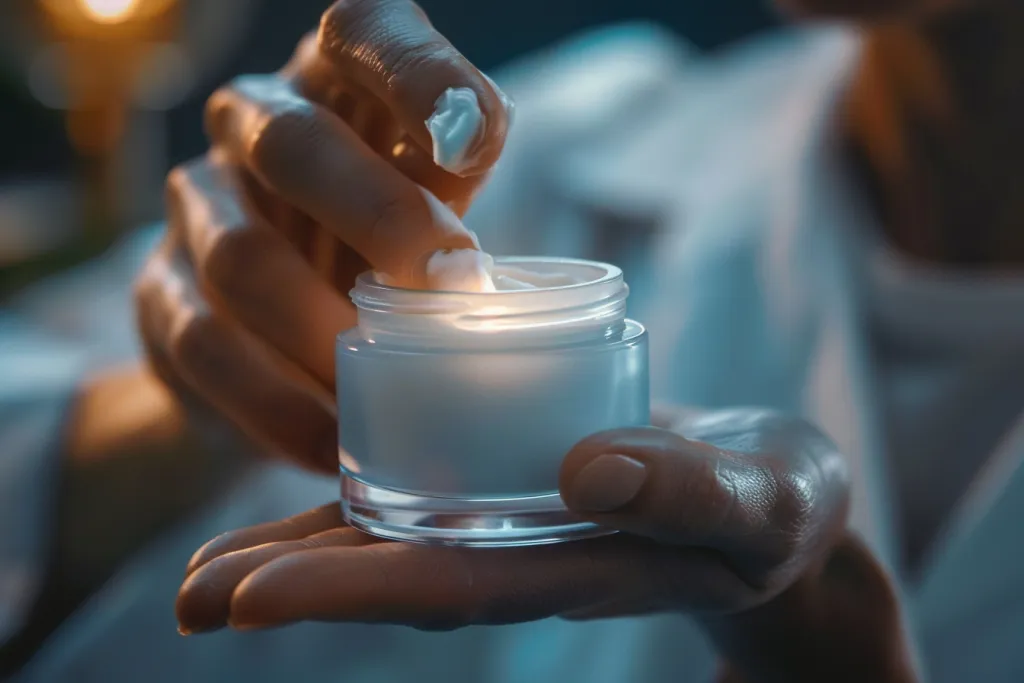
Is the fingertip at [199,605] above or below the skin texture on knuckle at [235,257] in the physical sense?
below

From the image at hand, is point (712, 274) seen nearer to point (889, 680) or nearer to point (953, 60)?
point (953, 60)

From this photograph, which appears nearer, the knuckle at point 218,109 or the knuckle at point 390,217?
the knuckle at point 390,217

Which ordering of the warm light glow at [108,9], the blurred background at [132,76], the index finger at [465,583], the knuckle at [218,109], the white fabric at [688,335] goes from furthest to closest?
the blurred background at [132,76] → the warm light glow at [108,9] → the white fabric at [688,335] → the knuckle at [218,109] → the index finger at [465,583]

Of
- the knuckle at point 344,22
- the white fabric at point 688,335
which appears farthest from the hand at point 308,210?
the white fabric at point 688,335

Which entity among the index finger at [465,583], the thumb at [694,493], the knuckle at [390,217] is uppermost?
the knuckle at [390,217]

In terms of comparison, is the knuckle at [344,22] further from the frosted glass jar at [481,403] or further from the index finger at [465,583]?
the index finger at [465,583]

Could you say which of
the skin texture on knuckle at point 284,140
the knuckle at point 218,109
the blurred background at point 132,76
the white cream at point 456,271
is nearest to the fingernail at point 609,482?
the white cream at point 456,271

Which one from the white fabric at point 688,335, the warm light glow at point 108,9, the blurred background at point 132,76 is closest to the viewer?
the white fabric at point 688,335
